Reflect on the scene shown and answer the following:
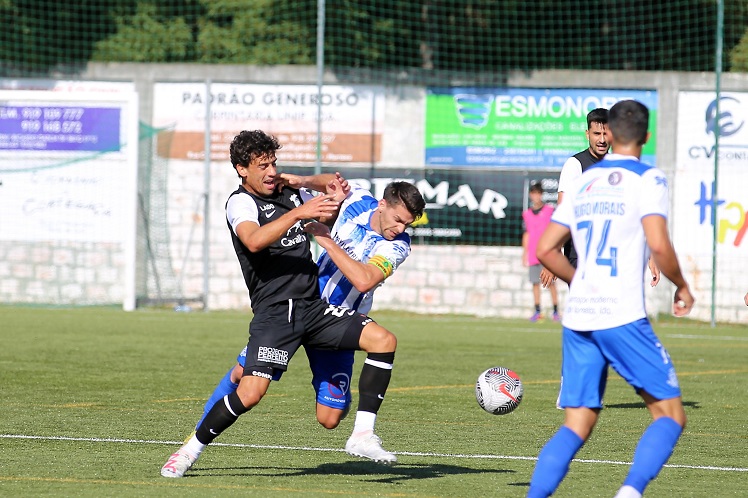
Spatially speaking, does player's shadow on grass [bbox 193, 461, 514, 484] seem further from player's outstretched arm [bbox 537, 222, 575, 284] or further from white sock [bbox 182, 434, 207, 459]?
player's outstretched arm [bbox 537, 222, 575, 284]

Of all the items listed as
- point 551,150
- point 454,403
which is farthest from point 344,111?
point 454,403

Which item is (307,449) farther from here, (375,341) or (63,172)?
(63,172)

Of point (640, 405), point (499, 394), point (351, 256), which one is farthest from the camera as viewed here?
point (640, 405)

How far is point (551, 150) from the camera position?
884 inches

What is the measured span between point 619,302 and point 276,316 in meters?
2.12

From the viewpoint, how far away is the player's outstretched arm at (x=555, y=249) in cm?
545

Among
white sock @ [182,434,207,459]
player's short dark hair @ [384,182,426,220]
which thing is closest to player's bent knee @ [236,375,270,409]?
white sock @ [182,434,207,459]

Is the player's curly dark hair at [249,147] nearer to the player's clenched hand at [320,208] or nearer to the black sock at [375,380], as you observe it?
the player's clenched hand at [320,208]

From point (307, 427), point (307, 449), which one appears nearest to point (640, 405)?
point (307, 427)

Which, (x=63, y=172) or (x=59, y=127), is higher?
(x=59, y=127)

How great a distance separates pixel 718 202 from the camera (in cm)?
2170

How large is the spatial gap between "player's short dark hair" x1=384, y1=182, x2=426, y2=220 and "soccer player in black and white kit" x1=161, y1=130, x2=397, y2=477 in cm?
41

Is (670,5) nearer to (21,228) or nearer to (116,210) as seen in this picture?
(116,210)

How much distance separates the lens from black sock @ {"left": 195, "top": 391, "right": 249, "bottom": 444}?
21.4 feet
